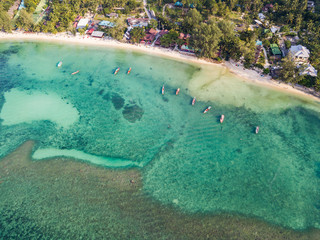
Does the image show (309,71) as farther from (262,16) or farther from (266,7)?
(266,7)

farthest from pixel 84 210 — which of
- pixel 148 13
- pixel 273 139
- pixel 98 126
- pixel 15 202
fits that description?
pixel 148 13

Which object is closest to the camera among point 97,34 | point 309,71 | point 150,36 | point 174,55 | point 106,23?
point 309,71

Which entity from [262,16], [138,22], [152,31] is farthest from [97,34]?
[262,16]

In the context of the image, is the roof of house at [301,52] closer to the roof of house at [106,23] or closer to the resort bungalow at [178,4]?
the resort bungalow at [178,4]

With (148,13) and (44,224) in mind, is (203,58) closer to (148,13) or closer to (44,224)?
(148,13)

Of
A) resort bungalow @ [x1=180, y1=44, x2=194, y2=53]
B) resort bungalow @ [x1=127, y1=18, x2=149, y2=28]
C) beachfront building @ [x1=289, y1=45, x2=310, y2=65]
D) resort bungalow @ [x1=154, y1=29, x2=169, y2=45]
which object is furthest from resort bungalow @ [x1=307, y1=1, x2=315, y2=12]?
resort bungalow @ [x1=127, y1=18, x2=149, y2=28]
